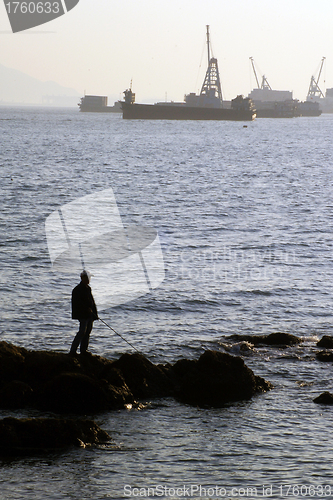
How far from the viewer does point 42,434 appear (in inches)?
401

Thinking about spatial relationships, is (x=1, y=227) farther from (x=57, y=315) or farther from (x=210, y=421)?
(x=210, y=421)

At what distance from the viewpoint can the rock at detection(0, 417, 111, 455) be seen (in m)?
10.0

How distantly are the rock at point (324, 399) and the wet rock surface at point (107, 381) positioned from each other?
3.62 feet

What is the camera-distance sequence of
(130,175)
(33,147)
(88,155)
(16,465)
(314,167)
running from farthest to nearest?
(33,147), (88,155), (314,167), (130,175), (16,465)

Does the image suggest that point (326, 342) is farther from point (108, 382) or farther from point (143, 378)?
point (108, 382)

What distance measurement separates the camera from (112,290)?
71.4 feet

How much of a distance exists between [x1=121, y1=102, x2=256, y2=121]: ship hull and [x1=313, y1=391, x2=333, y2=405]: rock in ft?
579

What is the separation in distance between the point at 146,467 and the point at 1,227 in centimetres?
2390

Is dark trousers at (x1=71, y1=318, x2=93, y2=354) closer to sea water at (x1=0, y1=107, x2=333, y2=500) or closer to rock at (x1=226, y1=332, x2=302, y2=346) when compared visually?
sea water at (x1=0, y1=107, x2=333, y2=500)

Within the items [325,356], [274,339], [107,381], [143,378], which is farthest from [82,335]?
[325,356]

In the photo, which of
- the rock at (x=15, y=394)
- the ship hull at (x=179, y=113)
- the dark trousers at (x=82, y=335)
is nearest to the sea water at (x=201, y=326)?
the rock at (x=15, y=394)

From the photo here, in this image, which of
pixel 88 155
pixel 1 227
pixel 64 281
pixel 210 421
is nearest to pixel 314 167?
pixel 88 155

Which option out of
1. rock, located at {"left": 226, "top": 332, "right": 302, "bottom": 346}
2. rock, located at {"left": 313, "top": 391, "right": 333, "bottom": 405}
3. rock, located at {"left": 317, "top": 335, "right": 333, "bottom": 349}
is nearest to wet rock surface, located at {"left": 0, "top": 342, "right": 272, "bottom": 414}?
rock, located at {"left": 313, "top": 391, "right": 333, "bottom": 405}

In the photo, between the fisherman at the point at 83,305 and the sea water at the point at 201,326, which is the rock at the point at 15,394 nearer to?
the fisherman at the point at 83,305
